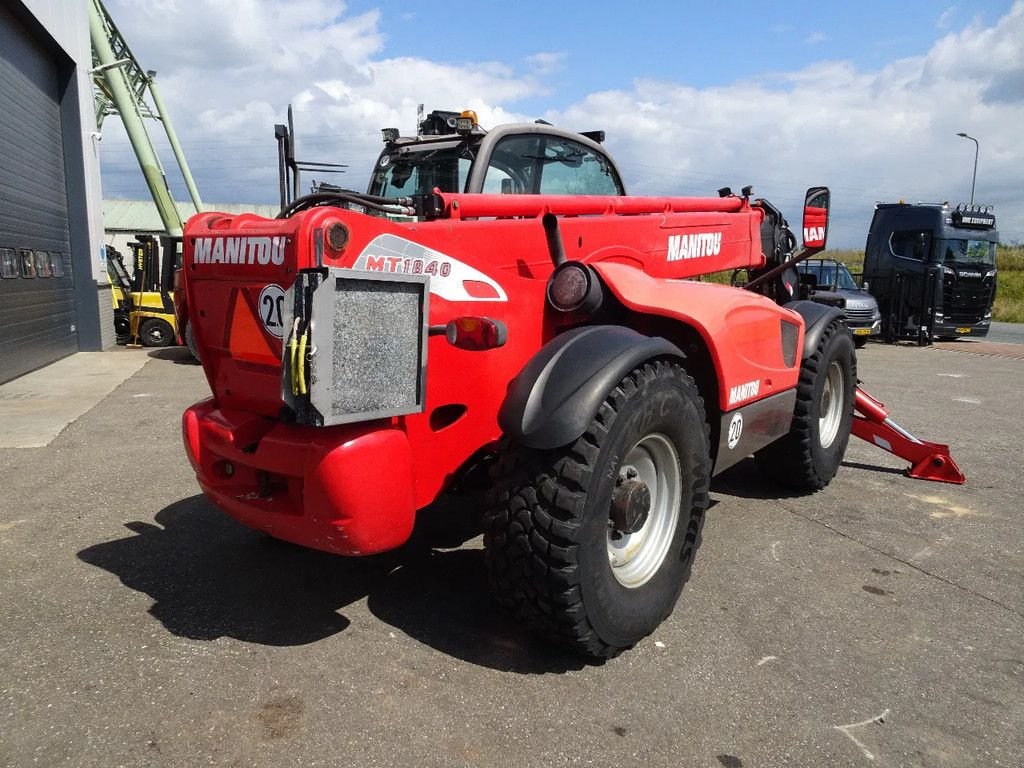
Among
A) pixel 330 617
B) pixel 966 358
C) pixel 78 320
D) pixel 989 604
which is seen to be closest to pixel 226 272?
pixel 330 617

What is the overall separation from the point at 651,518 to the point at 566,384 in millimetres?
885

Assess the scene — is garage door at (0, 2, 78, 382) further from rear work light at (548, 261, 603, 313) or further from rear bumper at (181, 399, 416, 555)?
rear work light at (548, 261, 603, 313)

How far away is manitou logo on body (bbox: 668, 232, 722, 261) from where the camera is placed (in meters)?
4.25

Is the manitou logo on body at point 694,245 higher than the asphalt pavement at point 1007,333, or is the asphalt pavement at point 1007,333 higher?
the manitou logo on body at point 694,245

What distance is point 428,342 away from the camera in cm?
269

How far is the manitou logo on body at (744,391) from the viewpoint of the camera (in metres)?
3.61

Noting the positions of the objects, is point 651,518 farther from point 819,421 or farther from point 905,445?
point 905,445

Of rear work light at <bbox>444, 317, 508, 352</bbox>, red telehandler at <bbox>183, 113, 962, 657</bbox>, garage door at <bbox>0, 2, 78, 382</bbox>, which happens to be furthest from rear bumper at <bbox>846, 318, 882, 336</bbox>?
rear work light at <bbox>444, 317, 508, 352</bbox>

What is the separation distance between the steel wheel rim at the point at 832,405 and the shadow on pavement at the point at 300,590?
8.96 ft

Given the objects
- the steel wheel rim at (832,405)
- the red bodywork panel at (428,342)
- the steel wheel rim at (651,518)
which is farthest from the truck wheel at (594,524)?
the steel wheel rim at (832,405)

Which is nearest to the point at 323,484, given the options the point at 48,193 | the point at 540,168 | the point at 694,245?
the point at 540,168

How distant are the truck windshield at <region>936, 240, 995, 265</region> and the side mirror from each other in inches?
562

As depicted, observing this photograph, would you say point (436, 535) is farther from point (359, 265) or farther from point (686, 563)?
point (359, 265)

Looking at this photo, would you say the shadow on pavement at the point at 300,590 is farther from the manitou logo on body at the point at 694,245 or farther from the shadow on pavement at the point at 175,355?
the shadow on pavement at the point at 175,355
